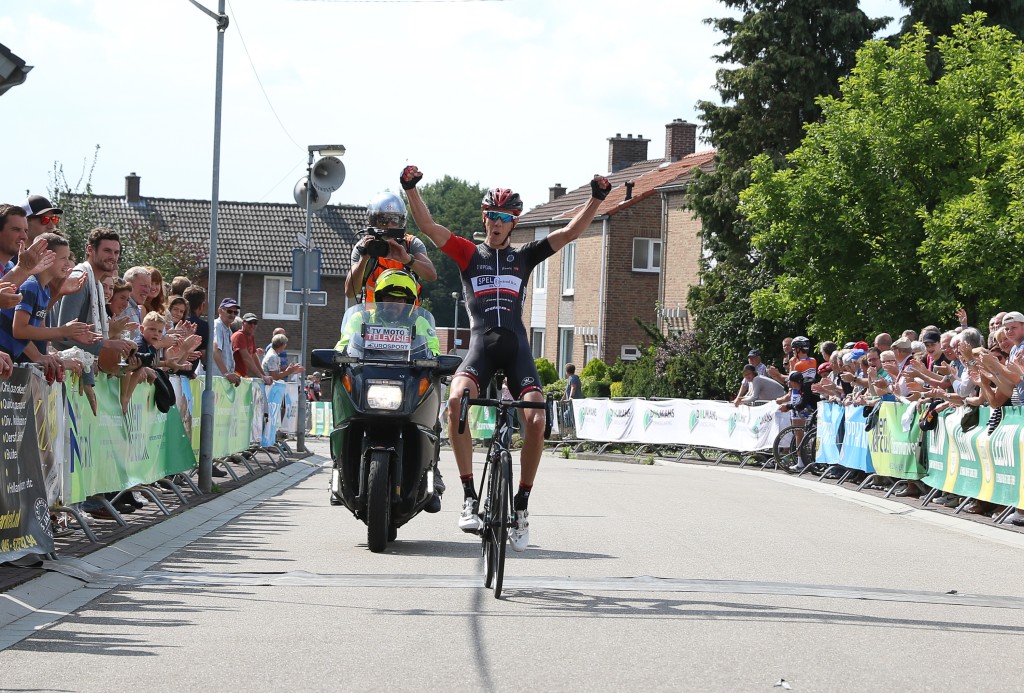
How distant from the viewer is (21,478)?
30.4ft

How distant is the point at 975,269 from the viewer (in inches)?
1258

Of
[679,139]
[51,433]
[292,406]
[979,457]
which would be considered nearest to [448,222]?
[679,139]

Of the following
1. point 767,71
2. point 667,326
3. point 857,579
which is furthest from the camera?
point 667,326

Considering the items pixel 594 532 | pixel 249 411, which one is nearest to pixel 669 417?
pixel 249 411

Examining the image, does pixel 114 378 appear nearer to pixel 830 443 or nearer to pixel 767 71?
pixel 830 443

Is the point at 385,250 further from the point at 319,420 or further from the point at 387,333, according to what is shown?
the point at 319,420

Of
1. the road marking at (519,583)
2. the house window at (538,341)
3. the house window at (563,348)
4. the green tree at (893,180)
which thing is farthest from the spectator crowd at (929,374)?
the house window at (538,341)

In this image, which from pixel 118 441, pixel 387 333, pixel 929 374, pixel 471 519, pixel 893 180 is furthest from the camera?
pixel 893 180

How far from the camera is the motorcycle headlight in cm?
1073

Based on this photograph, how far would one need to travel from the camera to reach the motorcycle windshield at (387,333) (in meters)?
10.9

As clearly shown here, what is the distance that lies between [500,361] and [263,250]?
6823 cm

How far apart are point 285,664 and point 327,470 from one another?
16.3m

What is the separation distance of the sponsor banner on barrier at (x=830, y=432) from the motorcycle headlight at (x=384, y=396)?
1236 cm

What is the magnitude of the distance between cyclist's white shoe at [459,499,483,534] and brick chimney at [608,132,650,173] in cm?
6753
